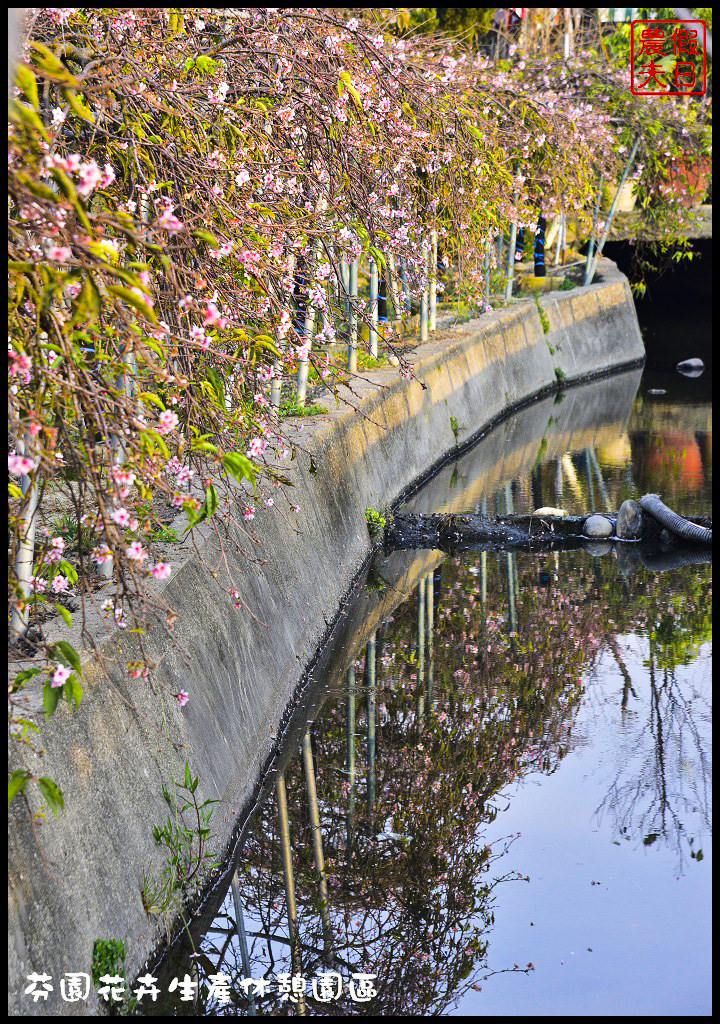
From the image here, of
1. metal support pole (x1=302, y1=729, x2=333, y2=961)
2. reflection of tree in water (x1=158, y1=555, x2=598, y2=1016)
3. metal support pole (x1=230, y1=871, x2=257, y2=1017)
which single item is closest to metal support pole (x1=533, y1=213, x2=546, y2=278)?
reflection of tree in water (x1=158, y1=555, x2=598, y2=1016)

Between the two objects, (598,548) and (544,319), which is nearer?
(598,548)

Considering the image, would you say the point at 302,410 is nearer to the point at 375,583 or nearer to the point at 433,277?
the point at 375,583

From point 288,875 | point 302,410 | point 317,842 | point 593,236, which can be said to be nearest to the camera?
point 288,875

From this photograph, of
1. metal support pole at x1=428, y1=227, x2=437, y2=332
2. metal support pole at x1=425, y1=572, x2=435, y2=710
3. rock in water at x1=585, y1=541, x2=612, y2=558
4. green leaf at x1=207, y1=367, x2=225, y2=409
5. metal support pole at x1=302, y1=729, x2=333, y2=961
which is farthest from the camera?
metal support pole at x1=428, y1=227, x2=437, y2=332

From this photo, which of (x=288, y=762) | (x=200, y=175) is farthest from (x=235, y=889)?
(x=200, y=175)

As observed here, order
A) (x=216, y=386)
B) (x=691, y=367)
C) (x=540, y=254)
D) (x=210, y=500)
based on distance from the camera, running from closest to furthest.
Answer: (x=210, y=500)
(x=216, y=386)
(x=691, y=367)
(x=540, y=254)

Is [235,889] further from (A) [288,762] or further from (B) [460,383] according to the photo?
(B) [460,383]

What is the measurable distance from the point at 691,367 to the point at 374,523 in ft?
44.0

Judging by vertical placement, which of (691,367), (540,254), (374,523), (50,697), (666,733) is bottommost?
(666,733)

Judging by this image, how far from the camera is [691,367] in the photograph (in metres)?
23.3

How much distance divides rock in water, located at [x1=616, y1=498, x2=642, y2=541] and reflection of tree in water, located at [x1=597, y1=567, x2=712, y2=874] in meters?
1.33

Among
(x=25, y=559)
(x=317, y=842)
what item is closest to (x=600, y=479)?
(x=317, y=842)

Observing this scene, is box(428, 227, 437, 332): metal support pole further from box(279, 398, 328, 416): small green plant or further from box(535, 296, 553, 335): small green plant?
box(535, 296, 553, 335): small green plant

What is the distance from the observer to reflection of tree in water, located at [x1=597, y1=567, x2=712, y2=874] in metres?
6.62
